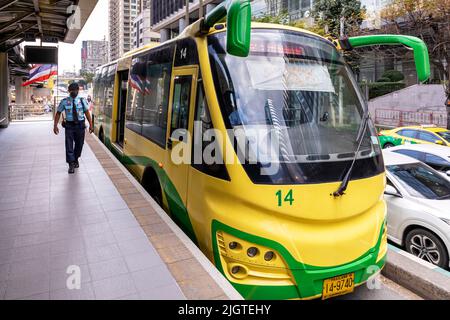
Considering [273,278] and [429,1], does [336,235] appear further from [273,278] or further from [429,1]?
[429,1]

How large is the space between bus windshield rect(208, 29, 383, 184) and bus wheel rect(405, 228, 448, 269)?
182 centimetres

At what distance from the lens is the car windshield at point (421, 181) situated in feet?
18.5

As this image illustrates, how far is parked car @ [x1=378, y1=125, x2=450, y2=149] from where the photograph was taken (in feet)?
43.6

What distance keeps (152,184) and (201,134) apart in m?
2.54

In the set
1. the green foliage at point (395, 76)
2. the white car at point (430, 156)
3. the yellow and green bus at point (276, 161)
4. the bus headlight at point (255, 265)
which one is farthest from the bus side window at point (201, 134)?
the green foliage at point (395, 76)

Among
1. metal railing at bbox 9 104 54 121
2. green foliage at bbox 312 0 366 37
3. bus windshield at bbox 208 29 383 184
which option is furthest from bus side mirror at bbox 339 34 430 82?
green foliage at bbox 312 0 366 37

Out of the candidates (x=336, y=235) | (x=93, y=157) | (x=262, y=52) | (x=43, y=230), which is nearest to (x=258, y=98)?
(x=262, y=52)

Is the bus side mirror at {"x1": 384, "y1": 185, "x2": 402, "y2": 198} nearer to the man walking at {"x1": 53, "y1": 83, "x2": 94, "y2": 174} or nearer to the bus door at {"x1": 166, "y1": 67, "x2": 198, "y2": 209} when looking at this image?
the bus door at {"x1": 166, "y1": 67, "x2": 198, "y2": 209}

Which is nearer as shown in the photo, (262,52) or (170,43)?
(262,52)

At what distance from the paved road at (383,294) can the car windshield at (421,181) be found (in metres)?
1.98

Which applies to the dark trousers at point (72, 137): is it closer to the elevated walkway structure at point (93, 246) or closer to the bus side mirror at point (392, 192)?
the elevated walkway structure at point (93, 246)

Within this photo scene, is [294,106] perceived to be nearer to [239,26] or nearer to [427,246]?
[239,26]

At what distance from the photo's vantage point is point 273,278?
3.18 meters

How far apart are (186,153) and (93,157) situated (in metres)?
5.49
